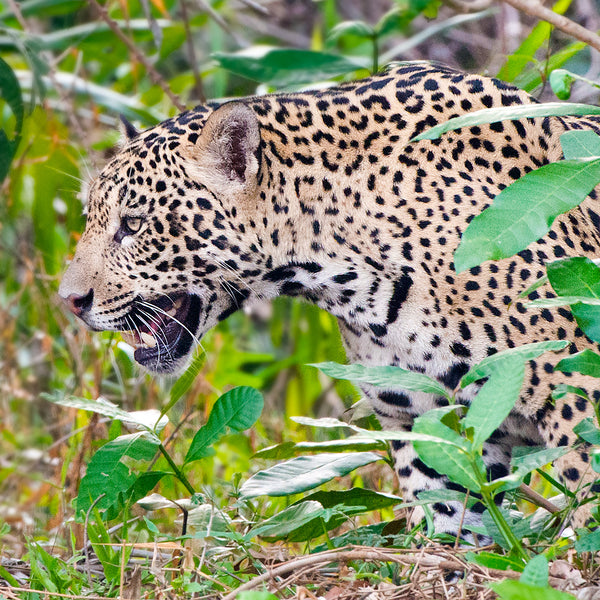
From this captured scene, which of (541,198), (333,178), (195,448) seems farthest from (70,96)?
(541,198)

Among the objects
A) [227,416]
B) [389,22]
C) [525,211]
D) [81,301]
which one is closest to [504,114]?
[525,211]

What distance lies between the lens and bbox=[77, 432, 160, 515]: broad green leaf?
10.6 feet

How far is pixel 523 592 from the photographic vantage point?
2129 mm

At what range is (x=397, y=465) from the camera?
13.3 feet

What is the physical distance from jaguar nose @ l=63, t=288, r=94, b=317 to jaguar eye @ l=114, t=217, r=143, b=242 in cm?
24

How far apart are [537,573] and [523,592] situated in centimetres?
17

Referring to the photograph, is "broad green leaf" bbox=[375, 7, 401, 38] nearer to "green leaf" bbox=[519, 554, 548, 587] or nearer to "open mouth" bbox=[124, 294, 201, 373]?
"open mouth" bbox=[124, 294, 201, 373]

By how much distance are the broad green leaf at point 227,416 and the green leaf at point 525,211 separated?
96 cm

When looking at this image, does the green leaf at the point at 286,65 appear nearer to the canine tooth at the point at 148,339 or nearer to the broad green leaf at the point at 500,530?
the canine tooth at the point at 148,339

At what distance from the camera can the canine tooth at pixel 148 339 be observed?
4008mm

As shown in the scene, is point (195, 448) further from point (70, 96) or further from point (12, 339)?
point (70, 96)

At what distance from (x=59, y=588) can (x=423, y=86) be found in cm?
219

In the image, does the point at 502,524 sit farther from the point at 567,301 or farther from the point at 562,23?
the point at 562,23

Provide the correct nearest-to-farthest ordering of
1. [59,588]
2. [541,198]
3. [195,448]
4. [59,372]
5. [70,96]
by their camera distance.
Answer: [541,198]
[59,588]
[195,448]
[59,372]
[70,96]
